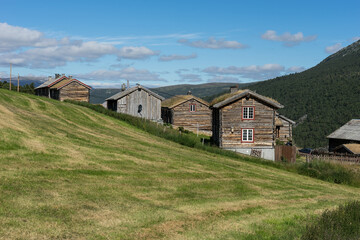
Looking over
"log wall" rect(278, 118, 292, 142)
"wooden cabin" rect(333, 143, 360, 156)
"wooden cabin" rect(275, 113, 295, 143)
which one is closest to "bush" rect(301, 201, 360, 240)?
"wooden cabin" rect(333, 143, 360, 156)

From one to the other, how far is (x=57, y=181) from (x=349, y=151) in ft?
149

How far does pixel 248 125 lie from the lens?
4353cm

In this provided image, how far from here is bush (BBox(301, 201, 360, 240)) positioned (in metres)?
10.9

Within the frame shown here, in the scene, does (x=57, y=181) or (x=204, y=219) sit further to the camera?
(x=57, y=181)

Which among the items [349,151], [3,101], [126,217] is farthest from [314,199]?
[349,151]

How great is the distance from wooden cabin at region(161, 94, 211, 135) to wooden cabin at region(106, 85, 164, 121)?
226 inches

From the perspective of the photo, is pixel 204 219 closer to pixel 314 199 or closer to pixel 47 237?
pixel 47 237

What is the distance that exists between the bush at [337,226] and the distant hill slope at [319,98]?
274ft

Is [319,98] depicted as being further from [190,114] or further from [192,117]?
[190,114]

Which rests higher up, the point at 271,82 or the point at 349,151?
the point at 271,82

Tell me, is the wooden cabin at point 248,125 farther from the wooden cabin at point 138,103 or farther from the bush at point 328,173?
the wooden cabin at point 138,103

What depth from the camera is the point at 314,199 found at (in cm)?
1738

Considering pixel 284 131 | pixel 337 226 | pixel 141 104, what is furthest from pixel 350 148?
pixel 337 226

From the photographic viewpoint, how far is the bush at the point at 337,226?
10.9m
